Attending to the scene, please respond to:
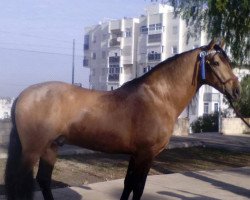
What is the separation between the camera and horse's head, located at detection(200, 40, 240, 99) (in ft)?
15.8

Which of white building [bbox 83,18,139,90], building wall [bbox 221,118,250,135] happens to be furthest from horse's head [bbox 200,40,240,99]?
white building [bbox 83,18,139,90]

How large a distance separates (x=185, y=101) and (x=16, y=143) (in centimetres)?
189

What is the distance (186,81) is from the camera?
16.2ft

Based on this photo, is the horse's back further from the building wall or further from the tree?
the building wall

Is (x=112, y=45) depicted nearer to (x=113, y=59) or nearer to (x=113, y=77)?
(x=113, y=59)

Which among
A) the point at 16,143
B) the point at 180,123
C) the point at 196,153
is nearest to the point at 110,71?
the point at 180,123

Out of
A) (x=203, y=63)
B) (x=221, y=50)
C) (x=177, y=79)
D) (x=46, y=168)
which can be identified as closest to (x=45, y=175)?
(x=46, y=168)

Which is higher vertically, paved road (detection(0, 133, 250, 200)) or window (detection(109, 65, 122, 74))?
window (detection(109, 65, 122, 74))

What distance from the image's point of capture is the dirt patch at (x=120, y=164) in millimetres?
8875

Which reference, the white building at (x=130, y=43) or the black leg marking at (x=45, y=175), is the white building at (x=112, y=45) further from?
the black leg marking at (x=45, y=175)

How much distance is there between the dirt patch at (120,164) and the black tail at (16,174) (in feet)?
6.48

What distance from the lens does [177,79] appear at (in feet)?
16.2

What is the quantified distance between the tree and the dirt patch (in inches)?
113

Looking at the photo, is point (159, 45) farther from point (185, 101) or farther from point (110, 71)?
point (185, 101)
